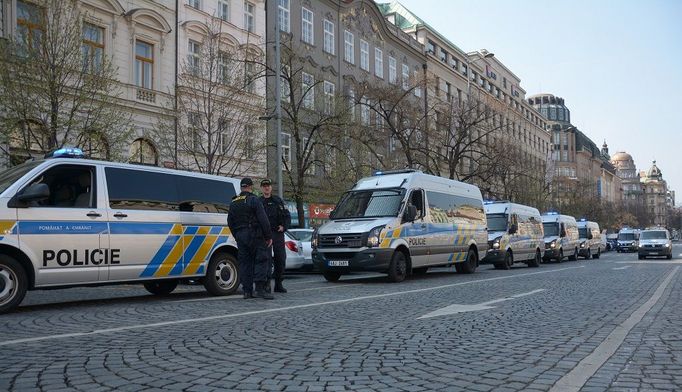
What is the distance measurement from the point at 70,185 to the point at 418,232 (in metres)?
8.74

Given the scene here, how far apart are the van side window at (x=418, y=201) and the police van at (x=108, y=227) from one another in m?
5.44

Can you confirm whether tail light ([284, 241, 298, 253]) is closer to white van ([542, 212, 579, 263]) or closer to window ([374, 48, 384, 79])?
white van ([542, 212, 579, 263])

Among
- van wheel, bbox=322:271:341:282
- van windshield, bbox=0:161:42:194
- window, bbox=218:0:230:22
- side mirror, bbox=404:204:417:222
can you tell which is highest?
window, bbox=218:0:230:22

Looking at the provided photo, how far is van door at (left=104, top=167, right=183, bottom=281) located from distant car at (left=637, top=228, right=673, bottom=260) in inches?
1210

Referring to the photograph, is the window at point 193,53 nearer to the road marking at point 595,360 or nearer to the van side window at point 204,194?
the van side window at point 204,194

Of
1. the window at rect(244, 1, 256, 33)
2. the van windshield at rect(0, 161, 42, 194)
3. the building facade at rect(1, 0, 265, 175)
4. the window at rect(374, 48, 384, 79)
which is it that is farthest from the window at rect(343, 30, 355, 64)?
the van windshield at rect(0, 161, 42, 194)

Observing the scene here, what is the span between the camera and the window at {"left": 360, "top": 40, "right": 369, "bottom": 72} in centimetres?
4178

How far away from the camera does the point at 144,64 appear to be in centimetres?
2594

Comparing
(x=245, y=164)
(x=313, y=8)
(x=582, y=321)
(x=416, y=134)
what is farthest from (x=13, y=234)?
(x=313, y=8)

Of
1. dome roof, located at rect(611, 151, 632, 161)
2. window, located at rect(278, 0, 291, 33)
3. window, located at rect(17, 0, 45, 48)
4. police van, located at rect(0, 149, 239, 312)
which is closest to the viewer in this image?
police van, located at rect(0, 149, 239, 312)

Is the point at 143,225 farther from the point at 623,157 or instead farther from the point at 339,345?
the point at 623,157

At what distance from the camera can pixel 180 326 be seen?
6.79 m

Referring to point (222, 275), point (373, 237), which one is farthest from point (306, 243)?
point (222, 275)

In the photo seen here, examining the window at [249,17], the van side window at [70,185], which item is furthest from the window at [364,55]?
the van side window at [70,185]
